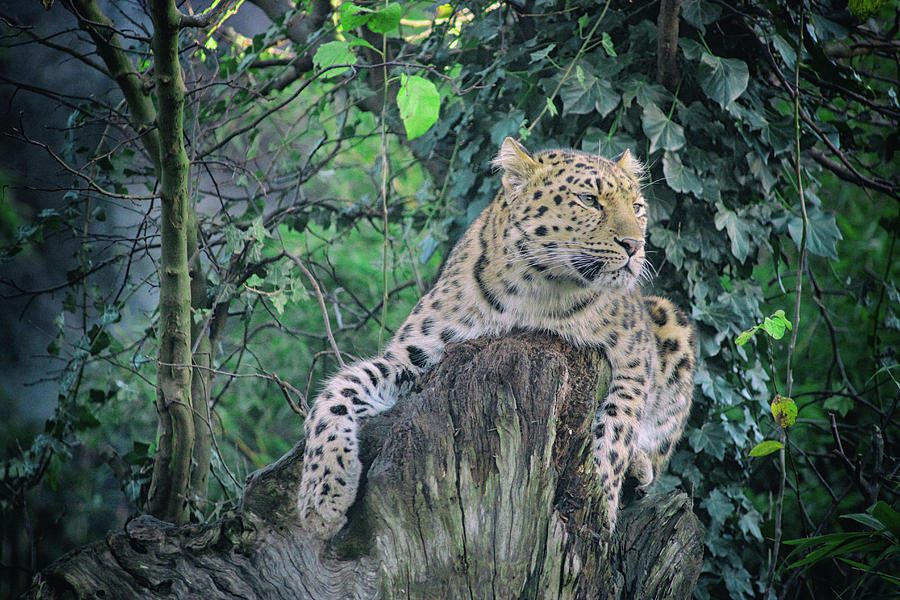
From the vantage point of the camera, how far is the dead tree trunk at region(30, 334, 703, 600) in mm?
2561

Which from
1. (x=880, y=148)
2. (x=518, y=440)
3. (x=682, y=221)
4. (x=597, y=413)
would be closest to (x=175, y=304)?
(x=518, y=440)

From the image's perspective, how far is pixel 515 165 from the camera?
3582 millimetres

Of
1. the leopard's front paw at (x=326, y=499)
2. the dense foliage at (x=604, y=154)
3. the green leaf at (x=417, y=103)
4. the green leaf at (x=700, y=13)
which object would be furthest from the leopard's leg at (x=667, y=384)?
the green leaf at (x=417, y=103)

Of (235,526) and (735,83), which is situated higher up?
(735,83)

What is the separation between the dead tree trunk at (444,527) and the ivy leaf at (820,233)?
1.98 metres

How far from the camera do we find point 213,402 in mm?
4781

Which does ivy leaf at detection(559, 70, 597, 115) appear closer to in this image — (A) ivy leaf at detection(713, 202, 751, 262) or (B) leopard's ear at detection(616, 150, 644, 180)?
(B) leopard's ear at detection(616, 150, 644, 180)

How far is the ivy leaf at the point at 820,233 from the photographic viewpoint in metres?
4.12

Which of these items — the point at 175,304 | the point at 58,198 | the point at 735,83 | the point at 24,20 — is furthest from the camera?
the point at 58,198

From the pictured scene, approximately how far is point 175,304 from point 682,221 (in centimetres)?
275

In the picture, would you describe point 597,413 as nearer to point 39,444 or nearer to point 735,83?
point 735,83

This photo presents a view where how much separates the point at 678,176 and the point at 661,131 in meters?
0.26

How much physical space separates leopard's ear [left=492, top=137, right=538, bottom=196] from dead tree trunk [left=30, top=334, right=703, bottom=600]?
3.01 feet

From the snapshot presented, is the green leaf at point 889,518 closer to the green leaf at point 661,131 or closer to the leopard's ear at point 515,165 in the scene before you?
the green leaf at point 661,131
